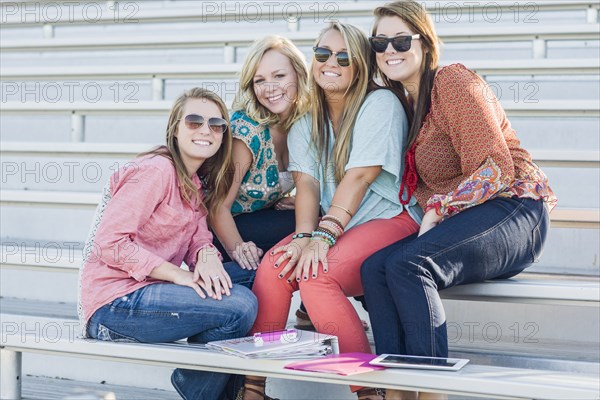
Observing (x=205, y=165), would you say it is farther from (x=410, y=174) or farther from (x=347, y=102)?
(x=410, y=174)

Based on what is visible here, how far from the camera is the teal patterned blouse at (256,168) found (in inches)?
72.6

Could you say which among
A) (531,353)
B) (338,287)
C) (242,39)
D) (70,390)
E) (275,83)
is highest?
(242,39)

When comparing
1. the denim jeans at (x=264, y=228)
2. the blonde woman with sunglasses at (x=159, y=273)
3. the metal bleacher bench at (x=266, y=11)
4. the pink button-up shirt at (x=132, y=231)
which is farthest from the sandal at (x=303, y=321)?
the metal bleacher bench at (x=266, y=11)

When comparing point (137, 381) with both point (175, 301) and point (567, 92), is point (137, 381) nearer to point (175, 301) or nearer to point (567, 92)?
point (175, 301)

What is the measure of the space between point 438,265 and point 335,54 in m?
0.55

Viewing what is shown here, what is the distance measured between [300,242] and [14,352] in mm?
652

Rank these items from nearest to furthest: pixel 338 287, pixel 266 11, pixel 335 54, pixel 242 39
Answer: pixel 338 287 → pixel 335 54 → pixel 242 39 → pixel 266 11

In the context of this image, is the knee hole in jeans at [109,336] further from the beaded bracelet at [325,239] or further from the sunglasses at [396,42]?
the sunglasses at [396,42]

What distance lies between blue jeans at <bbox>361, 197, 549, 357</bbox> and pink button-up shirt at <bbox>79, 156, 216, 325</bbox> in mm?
425

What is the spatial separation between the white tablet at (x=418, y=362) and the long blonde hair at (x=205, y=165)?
0.55 m

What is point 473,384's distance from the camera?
1.35m

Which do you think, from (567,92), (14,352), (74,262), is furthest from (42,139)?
(567,92)

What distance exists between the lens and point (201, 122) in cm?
169

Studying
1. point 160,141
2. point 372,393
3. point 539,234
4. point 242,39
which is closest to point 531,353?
point 539,234
